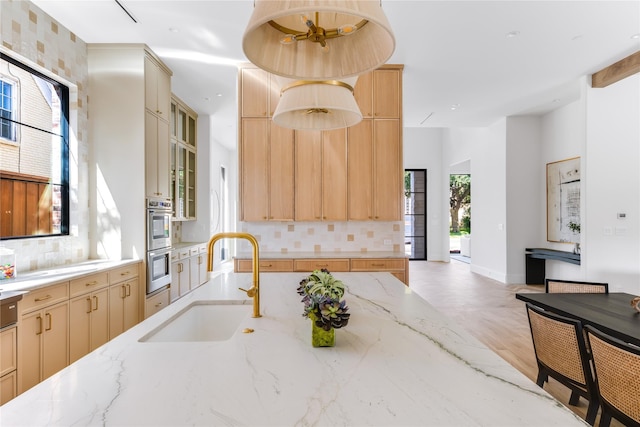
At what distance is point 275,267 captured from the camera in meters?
3.66

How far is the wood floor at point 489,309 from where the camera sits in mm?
3070

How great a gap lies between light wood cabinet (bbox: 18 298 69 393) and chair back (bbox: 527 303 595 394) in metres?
3.32

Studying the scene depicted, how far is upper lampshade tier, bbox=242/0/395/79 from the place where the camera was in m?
1.05

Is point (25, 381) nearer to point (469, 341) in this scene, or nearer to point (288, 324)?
point (288, 324)

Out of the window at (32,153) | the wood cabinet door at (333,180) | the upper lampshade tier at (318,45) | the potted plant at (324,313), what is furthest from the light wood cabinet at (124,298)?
the upper lampshade tier at (318,45)

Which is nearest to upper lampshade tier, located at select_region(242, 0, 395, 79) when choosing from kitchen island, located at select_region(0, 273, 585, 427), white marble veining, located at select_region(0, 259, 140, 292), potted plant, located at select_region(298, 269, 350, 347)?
potted plant, located at select_region(298, 269, 350, 347)

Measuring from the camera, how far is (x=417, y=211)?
998cm

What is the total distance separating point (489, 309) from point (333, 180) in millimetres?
2990

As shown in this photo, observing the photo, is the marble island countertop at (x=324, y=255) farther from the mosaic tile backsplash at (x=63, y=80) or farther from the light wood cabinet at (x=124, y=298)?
the mosaic tile backsplash at (x=63, y=80)

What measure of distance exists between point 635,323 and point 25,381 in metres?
3.79

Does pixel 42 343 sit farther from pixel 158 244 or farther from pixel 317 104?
pixel 317 104

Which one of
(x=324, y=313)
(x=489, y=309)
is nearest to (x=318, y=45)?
(x=324, y=313)

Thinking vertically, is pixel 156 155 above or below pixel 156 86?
below

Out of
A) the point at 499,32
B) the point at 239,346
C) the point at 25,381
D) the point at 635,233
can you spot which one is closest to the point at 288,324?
the point at 239,346
